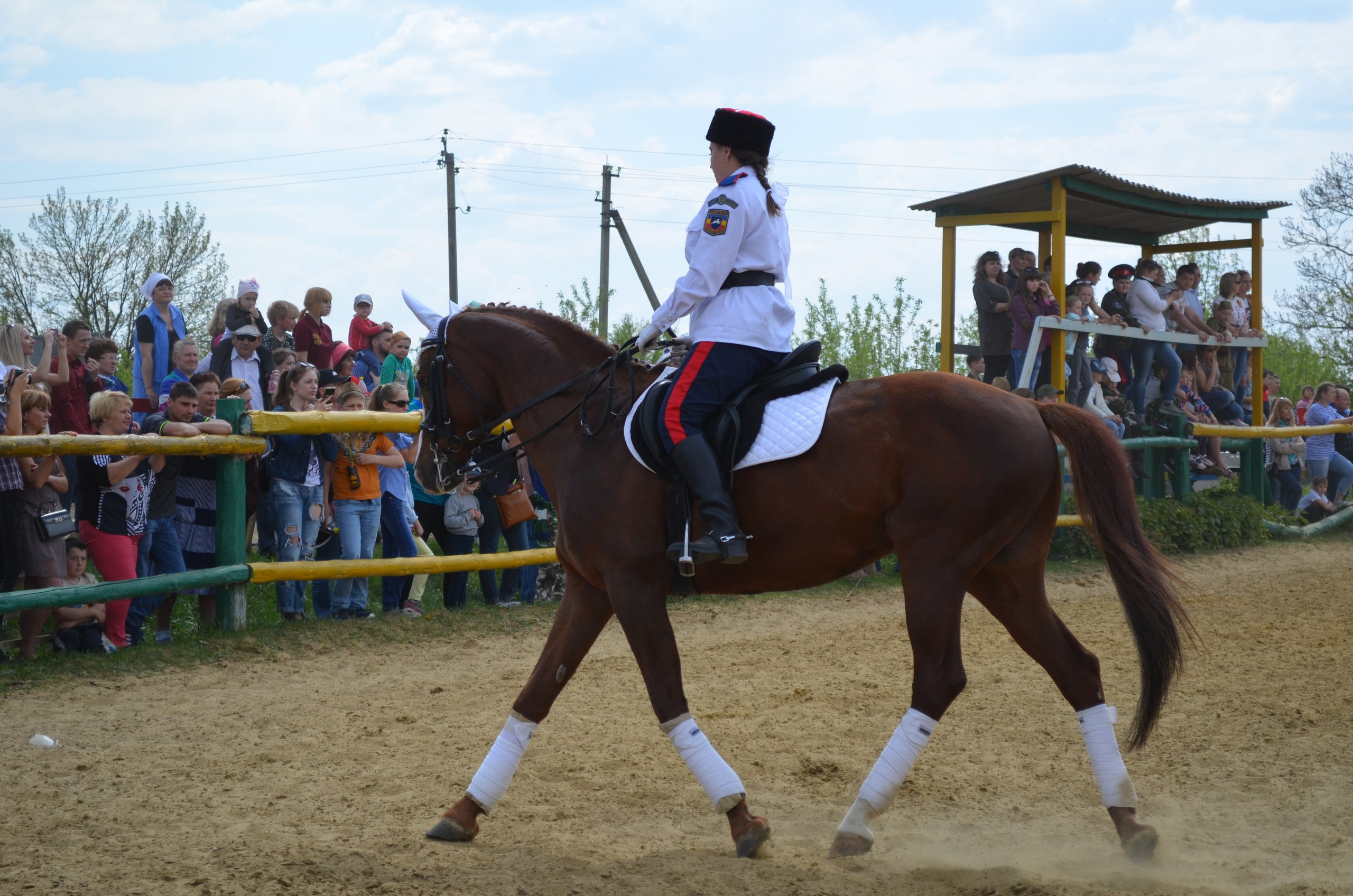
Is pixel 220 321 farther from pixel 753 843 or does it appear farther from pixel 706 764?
pixel 753 843

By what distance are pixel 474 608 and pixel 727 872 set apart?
18.2 feet

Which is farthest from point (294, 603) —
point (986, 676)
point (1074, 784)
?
point (1074, 784)

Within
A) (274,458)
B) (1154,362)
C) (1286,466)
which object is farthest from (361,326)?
(1286,466)

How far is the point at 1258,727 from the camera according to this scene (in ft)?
19.0

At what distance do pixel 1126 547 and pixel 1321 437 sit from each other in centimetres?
1402

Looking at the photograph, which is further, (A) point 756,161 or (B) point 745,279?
(A) point 756,161

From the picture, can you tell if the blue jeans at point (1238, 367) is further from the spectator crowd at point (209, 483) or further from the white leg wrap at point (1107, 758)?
the white leg wrap at point (1107, 758)

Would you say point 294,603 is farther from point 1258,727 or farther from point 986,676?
point 1258,727

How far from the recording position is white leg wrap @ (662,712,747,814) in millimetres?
4242

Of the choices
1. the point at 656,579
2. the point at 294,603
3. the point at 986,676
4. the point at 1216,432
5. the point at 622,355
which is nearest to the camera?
the point at 656,579

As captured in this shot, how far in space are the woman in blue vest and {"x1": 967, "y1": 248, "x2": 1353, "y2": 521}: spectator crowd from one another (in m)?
7.83

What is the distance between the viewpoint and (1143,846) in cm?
420

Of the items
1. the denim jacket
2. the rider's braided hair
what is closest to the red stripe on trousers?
the rider's braided hair

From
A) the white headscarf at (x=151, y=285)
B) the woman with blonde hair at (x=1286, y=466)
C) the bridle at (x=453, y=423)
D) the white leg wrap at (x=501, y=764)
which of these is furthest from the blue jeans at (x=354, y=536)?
the woman with blonde hair at (x=1286, y=466)
